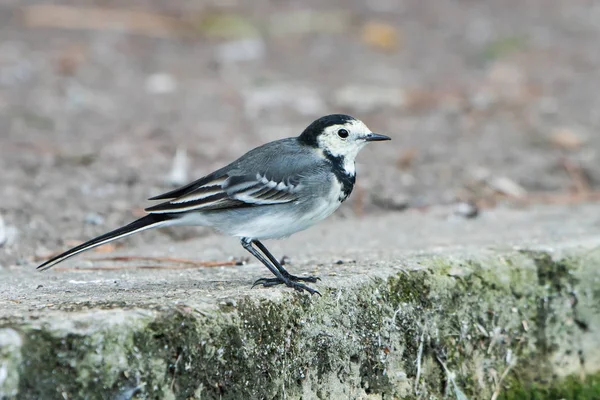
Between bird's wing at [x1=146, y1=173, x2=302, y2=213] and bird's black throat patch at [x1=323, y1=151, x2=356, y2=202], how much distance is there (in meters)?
0.24

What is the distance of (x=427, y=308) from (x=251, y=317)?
3.41 feet

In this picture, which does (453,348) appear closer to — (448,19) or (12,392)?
(12,392)

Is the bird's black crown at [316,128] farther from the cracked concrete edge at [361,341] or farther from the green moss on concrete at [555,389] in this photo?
the green moss on concrete at [555,389]

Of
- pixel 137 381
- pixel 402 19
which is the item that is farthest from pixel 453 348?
pixel 402 19

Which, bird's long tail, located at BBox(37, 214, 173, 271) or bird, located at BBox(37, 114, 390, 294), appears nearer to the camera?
bird's long tail, located at BBox(37, 214, 173, 271)

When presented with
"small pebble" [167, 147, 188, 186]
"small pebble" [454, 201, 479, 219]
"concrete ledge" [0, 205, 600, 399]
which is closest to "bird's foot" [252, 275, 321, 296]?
"concrete ledge" [0, 205, 600, 399]

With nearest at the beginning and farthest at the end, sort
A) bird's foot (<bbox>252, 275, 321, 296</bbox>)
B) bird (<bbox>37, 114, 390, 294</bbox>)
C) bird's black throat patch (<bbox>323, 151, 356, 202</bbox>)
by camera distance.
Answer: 1. bird's foot (<bbox>252, 275, 321, 296</bbox>)
2. bird (<bbox>37, 114, 390, 294</bbox>)
3. bird's black throat patch (<bbox>323, 151, 356, 202</bbox>)

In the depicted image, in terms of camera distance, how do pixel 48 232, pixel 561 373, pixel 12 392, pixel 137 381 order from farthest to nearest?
pixel 48 232 → pixel 561 373 → pixel 137 381 → pixel 12 392

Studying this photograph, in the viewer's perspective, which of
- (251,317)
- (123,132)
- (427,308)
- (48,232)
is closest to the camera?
(251,317)

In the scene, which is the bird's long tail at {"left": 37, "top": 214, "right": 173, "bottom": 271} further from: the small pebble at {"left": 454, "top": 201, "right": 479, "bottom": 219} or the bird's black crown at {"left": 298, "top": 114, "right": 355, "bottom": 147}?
the small pebble at {"left": 454, "top": 201, "right": 479, "bottom": 219}

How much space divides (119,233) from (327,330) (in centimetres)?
105

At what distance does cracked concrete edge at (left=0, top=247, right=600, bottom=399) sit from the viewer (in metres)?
3.44

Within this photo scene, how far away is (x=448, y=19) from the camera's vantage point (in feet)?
41.4

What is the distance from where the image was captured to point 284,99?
9.48 metres
